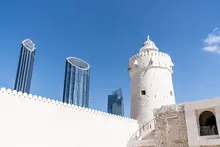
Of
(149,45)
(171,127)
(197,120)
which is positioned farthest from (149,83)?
(197,120)

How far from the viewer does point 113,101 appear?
81812 millimetres

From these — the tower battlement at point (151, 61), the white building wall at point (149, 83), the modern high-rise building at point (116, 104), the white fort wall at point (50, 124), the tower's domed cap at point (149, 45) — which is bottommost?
the white fort wall at point (50, 124)

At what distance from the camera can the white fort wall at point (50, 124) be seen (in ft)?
23.4

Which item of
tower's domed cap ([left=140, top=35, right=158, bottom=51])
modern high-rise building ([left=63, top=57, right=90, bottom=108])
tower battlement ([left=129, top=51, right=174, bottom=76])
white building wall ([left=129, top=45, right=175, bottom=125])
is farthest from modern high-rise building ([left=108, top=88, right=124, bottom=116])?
white building wall ([left=129, top=45, right=175, bottom=125])

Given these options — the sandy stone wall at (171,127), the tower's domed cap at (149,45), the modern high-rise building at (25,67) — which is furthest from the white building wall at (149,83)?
the modern high-rise building at (25,67)

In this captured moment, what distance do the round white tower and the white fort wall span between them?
2.82 metres

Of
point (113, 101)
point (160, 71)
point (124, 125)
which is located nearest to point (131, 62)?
point (160, 71)

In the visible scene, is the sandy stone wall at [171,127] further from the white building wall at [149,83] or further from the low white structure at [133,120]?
the white building wall at [149,83]

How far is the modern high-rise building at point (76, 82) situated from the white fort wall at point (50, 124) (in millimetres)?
47085

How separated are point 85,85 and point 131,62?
49259mm

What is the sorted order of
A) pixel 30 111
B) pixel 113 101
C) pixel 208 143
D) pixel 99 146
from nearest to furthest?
pixel 30 111 < pixel 208 143 < pixel 99 146 < pixel 113 101

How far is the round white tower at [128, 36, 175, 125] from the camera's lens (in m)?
13.7

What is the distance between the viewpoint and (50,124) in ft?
27.3

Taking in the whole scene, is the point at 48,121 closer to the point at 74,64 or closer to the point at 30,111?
the point at 30,111
